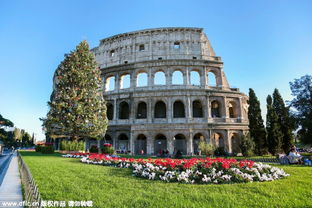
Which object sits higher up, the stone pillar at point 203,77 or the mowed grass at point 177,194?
the stone pillar at point 203,77

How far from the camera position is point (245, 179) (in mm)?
7266

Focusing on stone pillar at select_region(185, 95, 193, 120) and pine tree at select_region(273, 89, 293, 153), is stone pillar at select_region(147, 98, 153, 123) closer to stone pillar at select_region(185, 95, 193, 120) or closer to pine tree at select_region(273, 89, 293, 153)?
stone pillar at select_region(185, 95, 193, 120)

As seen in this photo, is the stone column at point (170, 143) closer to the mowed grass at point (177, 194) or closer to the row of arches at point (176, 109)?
the row of arches at point (176, 109)

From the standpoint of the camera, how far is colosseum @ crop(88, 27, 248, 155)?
91.0 ft

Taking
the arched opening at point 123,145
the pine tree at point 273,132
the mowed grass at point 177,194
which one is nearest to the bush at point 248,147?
the pine tree at point 273,132

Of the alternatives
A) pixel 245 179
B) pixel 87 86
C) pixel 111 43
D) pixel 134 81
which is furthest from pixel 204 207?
pixel 111 43

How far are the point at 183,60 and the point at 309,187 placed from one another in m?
26.0

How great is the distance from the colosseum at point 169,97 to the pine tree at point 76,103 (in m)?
7.56

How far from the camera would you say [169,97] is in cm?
2848

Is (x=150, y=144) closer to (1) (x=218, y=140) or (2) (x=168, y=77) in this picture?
(2) (x=168, y=77)

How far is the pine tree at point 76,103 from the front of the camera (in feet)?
67.4

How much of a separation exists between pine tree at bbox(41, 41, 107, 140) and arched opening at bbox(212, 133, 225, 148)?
54.9 ft

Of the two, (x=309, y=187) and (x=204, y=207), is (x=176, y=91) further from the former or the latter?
(x=204, y=207)

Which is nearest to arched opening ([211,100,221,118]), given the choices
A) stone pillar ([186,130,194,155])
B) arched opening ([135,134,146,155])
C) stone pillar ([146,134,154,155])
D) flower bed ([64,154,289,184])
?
stone pillar ([186,130,194,155])
